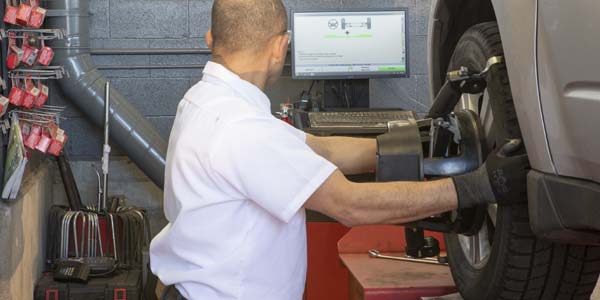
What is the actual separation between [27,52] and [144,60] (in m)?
1.36

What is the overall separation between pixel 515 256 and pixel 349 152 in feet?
2.36

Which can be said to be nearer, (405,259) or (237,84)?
(237,84)

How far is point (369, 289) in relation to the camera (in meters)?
2.62

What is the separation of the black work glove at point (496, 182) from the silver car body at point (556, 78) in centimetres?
7

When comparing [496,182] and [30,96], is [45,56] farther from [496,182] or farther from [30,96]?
[496,182]

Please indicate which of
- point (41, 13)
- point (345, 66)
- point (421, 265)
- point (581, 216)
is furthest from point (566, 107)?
point (345, 66)

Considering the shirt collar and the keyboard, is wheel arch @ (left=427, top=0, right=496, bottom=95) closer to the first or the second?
the shirt collar

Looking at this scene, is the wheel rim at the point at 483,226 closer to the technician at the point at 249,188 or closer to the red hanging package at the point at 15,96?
the technician at the point at 249,188

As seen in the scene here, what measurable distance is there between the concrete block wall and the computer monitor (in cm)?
43

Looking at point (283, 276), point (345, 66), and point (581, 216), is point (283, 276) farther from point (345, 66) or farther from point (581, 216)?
point (345, 66)

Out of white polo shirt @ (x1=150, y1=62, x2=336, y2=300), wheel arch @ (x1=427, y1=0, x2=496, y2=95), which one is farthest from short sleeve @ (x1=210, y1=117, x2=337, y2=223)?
wheel arch @ (x1=427, y1=0, x2=496, y2=95)

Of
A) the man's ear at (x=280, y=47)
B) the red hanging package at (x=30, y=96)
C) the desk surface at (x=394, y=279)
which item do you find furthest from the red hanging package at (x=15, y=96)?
the man's ear at (x=280, y=47)

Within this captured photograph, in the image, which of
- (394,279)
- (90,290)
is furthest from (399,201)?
(90,290)

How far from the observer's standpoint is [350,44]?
5371 mm
